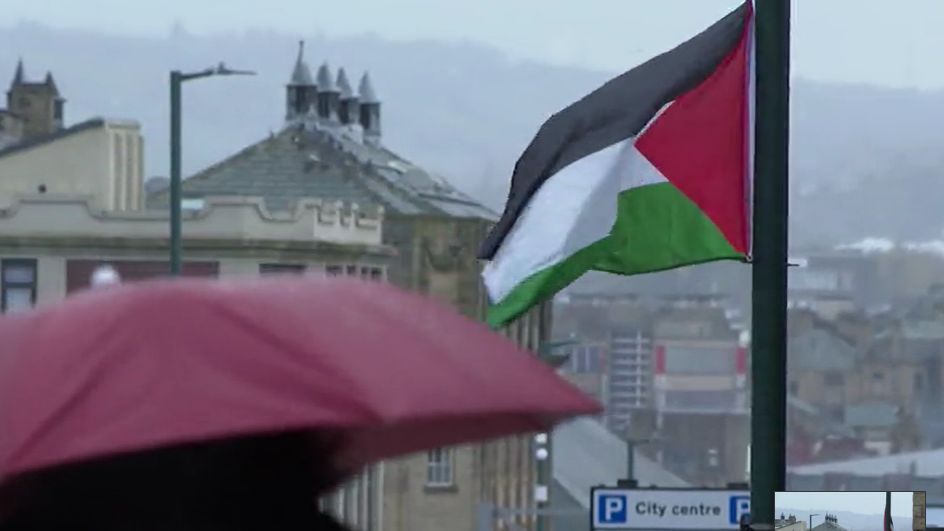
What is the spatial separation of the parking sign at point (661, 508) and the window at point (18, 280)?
35.1 metres

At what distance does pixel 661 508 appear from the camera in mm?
27594

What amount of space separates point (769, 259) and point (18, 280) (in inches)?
2087

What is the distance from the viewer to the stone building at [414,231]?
7719 cm

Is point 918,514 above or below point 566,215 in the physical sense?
below

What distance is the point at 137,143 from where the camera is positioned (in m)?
72.8

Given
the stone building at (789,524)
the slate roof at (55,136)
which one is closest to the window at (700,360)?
the slate roof at (55,136)

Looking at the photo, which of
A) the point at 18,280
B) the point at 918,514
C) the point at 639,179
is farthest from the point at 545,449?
the point at 918,514

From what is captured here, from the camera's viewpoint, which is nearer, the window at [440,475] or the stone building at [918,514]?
the stone building at [918,514]

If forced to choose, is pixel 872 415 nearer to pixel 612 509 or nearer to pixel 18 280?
pixel 18 280

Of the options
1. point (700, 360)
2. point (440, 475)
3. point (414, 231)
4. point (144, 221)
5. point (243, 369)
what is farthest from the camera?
point (700, 360)

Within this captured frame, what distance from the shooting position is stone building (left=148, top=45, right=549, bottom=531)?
253 ft

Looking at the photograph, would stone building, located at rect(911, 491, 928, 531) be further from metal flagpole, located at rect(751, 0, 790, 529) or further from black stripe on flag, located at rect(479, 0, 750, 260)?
black stripe on flag, located at rect(479, 0, 750, 260)

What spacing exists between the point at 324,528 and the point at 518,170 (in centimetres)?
613

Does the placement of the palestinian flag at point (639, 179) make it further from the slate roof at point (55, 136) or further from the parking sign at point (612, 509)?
the slate roof at point (55, 136)
